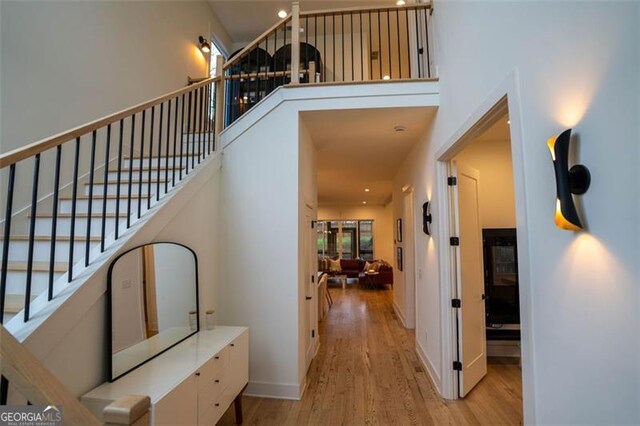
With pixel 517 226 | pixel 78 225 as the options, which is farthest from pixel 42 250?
pixel 517 226

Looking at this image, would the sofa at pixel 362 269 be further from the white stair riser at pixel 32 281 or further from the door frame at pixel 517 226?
the white stair riser at pixel 32 281

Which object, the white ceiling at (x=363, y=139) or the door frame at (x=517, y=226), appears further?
the white ceiling at (x=363, y=139)

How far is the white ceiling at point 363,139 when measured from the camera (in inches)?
131

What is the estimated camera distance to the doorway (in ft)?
7.86

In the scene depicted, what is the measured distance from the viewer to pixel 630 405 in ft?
3.09

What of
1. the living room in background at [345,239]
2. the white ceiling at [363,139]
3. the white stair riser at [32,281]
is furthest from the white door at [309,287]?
the living room in background at [345,239]

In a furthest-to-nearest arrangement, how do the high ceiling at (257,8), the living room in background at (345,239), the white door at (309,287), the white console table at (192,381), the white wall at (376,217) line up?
the living room in background at (345,239) < the white wall at (376,217) < the high ceiling at (257,8) < the white door at (309,287) < the white console table at (192,381)

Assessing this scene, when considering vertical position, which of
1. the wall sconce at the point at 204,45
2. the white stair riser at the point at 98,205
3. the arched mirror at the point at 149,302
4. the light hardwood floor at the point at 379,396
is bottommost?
the light hardwood floor at the point at 379,396

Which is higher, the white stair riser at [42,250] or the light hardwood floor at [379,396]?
the white stair riser at [42,250]

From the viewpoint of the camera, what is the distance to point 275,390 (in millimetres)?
3035

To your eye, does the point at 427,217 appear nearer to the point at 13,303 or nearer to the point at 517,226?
the point at 517,226

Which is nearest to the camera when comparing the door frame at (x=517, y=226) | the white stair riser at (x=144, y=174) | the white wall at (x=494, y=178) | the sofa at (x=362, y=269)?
the door frame at (x=517, y=226)

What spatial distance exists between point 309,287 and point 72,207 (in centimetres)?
265

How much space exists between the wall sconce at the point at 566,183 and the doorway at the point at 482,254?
36cm
